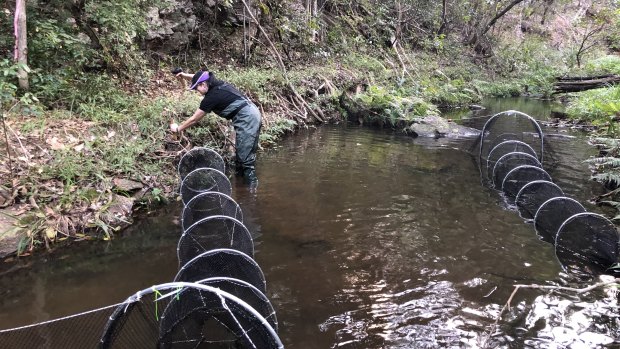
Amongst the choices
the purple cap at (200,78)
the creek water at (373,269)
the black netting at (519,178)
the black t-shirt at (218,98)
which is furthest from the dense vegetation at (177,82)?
the black netting at (519,178)

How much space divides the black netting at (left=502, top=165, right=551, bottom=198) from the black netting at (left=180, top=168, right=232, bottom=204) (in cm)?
496

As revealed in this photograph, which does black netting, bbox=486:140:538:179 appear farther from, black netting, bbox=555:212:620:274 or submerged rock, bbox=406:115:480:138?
submerged rock, bbox=406:115:480:138

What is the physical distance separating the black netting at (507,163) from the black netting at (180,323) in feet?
21.8

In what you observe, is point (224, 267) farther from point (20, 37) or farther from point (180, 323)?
point (20, 37)

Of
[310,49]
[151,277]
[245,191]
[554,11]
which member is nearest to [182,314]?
[151,277]

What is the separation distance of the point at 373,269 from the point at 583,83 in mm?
19731

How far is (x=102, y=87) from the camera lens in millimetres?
8070

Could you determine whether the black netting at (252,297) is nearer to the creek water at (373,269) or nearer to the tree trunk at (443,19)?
the creek water at (373,269)

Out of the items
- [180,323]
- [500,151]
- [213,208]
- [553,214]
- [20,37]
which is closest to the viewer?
[180,323]

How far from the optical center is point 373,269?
5.06 metres

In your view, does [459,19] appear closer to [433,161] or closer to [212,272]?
[433,161]

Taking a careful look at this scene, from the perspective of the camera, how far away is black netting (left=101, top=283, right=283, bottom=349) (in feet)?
Result: 8.87

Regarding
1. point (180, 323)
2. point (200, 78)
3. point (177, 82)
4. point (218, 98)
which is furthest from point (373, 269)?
point (177, 82)

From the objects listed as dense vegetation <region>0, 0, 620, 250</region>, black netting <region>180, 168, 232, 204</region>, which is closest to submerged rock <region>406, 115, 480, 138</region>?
dense vegetation <region>0, 0, 620, 250</region>
